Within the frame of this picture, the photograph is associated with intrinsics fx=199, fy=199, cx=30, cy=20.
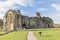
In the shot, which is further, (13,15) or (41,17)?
(41,17)

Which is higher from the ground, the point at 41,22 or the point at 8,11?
the point at 8,11

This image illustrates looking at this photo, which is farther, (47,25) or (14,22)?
(47,25)

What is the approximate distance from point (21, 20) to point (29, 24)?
310 inches

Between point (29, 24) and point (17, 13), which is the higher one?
point (17, 13)

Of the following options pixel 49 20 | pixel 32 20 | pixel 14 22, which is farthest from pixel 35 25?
pixel 14 22

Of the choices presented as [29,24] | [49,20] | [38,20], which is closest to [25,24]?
[29,24]

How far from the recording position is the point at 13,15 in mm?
113125

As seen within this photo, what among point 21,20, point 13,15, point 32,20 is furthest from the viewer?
point 32,20

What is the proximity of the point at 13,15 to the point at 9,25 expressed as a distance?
21.7ft

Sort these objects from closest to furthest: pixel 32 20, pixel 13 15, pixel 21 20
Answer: pixel 13 15 < pixel 21 20 < pixel 32 20

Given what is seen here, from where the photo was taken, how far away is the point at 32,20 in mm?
134750

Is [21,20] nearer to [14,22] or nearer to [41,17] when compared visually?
[14,22]

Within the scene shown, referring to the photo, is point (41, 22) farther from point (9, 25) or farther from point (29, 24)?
point (9, 25)

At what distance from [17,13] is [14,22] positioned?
18.0 feet
